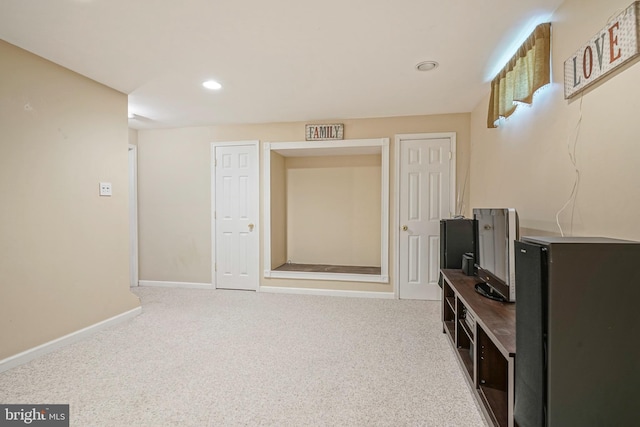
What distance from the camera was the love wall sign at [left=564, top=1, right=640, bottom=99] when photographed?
1.17 metres

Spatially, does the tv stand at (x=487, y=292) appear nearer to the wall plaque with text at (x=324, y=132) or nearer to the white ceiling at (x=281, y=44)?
the white ceiling at (x=281, y=44)

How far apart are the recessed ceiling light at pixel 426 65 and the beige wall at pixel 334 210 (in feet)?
6.58

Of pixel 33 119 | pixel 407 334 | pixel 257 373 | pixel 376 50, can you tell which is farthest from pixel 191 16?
pixel 407 334

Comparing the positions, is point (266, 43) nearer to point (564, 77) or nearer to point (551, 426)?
point (564, 77)

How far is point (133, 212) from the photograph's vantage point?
4387mm

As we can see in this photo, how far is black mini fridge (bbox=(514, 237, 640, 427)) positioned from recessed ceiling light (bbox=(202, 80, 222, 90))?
9.57 ft

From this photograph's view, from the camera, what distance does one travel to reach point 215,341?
2.59 m

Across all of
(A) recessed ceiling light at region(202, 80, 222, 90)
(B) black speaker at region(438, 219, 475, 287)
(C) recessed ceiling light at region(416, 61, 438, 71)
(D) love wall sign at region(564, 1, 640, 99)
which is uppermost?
(A) recessed ceiling light at region(202, 80, 222, 90)

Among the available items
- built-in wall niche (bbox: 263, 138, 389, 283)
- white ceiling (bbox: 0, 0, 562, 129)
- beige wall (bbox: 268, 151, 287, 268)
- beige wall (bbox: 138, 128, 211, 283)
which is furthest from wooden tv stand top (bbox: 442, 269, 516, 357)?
beige wall (bbox: 138, 128, 211, 283)

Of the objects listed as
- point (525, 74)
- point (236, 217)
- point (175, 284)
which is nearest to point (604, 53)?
point (525, 74)

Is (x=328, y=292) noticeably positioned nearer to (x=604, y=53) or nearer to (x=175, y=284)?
(x=175, y=284)

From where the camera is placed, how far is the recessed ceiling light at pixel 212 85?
2.81m

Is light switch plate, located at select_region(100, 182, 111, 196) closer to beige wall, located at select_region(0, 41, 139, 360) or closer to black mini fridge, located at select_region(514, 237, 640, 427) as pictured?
beige wall, located at select_region(0, 41, 139, 360)

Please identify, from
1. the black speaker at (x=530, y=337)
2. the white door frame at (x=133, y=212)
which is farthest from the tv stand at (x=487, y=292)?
the white door frame at (x=133, y=212)
